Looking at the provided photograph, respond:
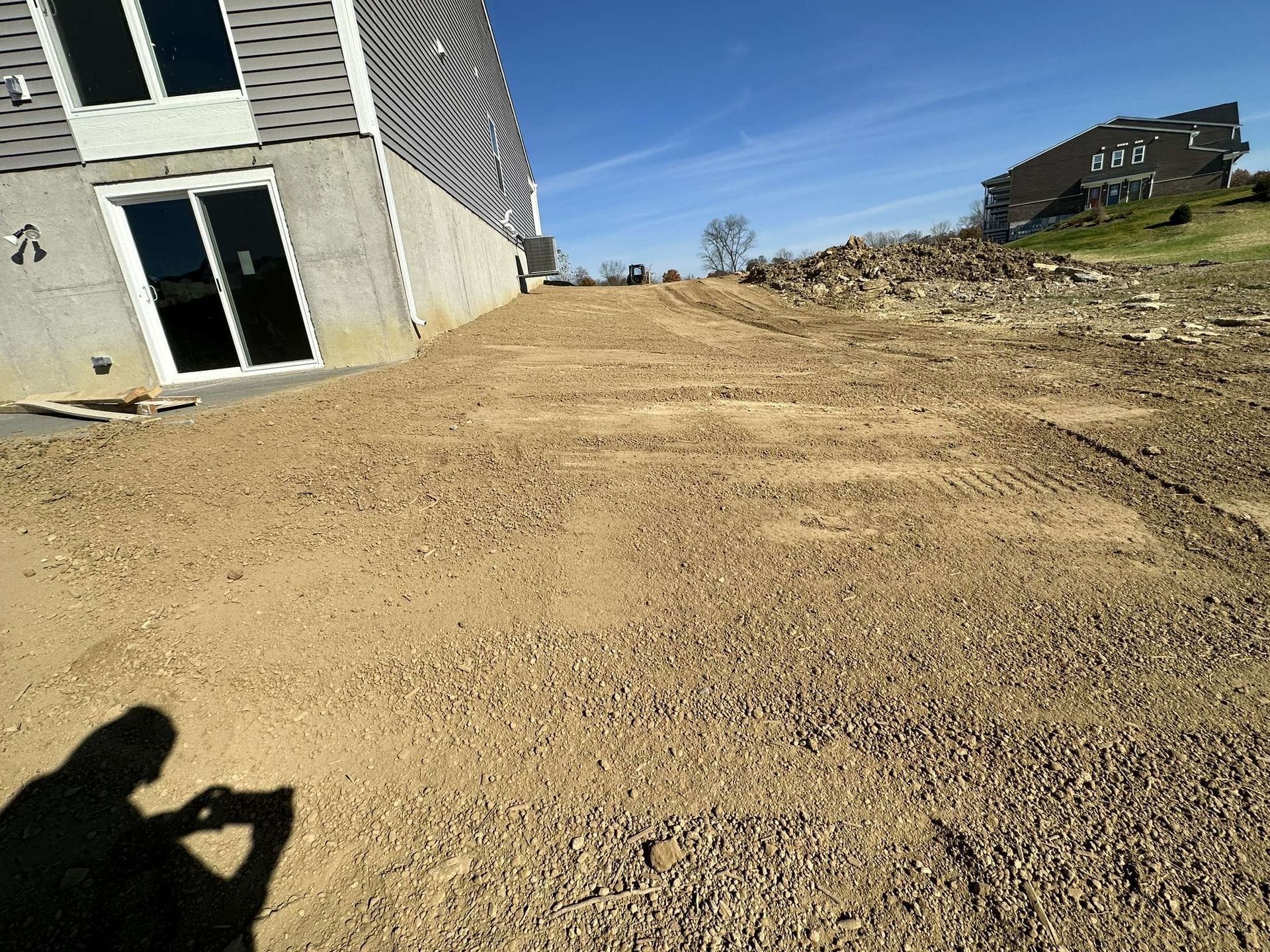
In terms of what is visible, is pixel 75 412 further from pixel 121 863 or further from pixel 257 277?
pixel 121 863

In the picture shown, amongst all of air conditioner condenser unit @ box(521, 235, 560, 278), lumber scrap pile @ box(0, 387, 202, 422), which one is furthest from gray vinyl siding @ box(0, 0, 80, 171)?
air conditioner condenser unit @ box(521, 235, 560, 278)

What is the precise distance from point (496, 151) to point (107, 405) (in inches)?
613

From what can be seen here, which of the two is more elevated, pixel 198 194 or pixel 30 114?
pixel 30 114

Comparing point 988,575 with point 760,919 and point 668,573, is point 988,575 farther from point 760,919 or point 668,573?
point 760,919

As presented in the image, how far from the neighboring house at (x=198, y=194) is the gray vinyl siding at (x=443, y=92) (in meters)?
0.13

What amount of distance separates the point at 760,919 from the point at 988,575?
228 cm

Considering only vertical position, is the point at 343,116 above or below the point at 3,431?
above

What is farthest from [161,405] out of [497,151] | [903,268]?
[903,268]

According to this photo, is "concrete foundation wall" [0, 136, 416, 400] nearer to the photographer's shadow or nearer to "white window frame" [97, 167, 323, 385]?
"white window frame" [97, 167, 323, 385]

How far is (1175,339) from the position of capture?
24.8ft

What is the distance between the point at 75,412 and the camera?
6.10 m

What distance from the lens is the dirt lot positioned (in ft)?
5.82

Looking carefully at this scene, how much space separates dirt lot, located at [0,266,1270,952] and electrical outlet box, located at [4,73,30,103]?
4898 mm

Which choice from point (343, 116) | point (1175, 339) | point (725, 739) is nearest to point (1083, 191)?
point (1175, 339)
